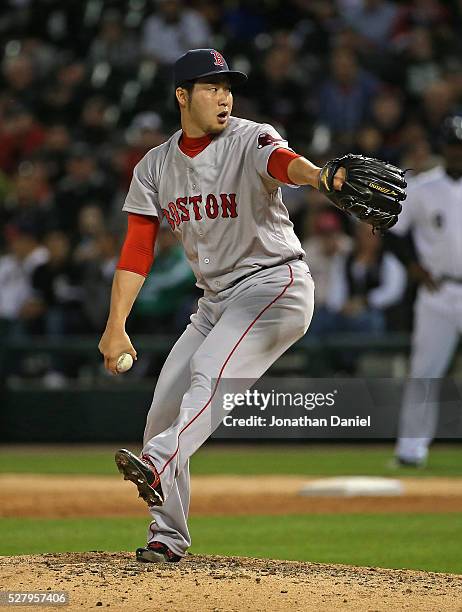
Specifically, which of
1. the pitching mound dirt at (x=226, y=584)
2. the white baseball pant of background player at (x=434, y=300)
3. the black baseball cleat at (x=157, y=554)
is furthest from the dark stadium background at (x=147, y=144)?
the black baseball cleat at (x=157, y=554)

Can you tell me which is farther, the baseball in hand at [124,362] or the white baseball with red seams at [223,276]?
the baseball in hand at [124,362]

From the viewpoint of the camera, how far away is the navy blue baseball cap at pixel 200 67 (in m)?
4.82

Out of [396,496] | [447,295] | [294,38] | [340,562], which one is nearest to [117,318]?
[340,562]

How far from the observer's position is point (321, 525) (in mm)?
7219

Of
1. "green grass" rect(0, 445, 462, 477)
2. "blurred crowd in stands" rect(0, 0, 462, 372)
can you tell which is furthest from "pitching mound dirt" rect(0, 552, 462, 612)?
"blurred crowd in stands" rect(0, 0, 462, 372)

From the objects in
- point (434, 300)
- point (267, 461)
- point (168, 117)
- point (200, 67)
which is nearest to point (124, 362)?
point (200, 67)

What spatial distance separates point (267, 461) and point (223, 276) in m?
6.10

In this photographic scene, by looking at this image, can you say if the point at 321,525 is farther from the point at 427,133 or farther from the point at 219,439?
the point at 427,133

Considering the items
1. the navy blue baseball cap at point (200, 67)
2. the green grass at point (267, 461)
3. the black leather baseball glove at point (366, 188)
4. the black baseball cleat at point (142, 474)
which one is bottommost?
the green grass at point (267, 461)

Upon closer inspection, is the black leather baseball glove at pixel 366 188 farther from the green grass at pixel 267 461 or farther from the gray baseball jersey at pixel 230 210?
the green grass at pixel 267 461

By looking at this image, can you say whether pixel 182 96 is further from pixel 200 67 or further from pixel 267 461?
pixel 267 461

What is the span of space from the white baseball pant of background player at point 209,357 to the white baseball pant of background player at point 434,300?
452 cm

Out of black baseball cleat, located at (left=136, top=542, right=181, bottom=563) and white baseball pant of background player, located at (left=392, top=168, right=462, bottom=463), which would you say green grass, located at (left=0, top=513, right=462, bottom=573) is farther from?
white baseball pant of background player, located at (left=392, top=168, right=462, bottom=463)

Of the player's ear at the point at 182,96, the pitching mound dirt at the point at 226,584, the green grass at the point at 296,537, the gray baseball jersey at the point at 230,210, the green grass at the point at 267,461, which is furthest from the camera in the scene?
the green grass at the point at 267,461
